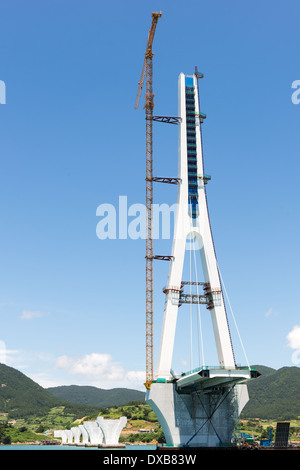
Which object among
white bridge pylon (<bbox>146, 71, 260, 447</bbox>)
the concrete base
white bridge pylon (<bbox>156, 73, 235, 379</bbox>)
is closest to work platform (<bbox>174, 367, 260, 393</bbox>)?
white bridge pylon (<bbox>146, 71, 260, 447</bbox>)

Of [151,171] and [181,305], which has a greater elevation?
[151,171]

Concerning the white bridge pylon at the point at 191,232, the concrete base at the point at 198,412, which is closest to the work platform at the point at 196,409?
the concrete base at the point at 198,412

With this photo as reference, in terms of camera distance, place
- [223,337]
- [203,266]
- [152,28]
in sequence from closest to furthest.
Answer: [223,337] → [203,266] → [152,28]

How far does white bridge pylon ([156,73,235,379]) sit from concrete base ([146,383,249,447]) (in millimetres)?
3182

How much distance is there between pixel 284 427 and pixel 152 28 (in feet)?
253

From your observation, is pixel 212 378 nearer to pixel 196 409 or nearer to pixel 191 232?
pixel 196 409

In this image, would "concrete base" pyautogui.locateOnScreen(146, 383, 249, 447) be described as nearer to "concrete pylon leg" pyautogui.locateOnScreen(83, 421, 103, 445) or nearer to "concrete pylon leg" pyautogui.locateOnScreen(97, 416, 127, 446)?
"concrete pylon leg" pyautogui.locateOnScreen(97, 416, 127, 446)

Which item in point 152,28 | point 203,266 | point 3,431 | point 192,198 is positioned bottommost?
point 3,431

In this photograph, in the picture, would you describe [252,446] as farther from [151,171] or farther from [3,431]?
[3,431]

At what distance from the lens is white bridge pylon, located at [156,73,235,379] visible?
76562mm

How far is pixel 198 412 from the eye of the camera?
244ft

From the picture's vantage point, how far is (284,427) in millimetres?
71938

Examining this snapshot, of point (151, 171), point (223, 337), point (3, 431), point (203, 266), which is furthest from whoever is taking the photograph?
point (3, 431)
